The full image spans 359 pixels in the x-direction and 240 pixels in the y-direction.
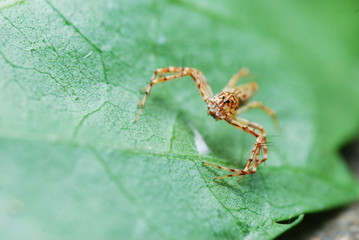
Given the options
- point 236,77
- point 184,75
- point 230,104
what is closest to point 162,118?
point 184,75

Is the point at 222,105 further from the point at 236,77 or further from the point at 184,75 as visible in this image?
the point at 236,77

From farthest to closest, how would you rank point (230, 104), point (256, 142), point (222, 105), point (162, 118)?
point (230, 104) → point (222, 105) → point (256, 142) → point (162, 118)

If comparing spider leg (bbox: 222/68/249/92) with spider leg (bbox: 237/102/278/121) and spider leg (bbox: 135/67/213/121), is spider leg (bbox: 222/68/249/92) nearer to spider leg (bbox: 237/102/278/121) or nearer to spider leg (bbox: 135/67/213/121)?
spider leg (bbox: 237/102/278/121)

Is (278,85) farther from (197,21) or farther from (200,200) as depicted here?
(200,200)

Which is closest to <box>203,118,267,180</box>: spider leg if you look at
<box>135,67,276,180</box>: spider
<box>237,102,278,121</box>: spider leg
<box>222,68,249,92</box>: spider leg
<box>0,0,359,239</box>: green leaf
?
<box>135,67,276,180</box>: spider

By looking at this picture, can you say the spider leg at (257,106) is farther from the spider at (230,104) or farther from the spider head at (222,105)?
the spider head at (222,105)

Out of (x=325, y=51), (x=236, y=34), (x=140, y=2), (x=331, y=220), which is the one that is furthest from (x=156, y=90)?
(x=325, y=51)

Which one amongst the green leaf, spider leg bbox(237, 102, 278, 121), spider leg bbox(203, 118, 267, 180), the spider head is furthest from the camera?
spider leg bbox(237, 102, 278, 121)
